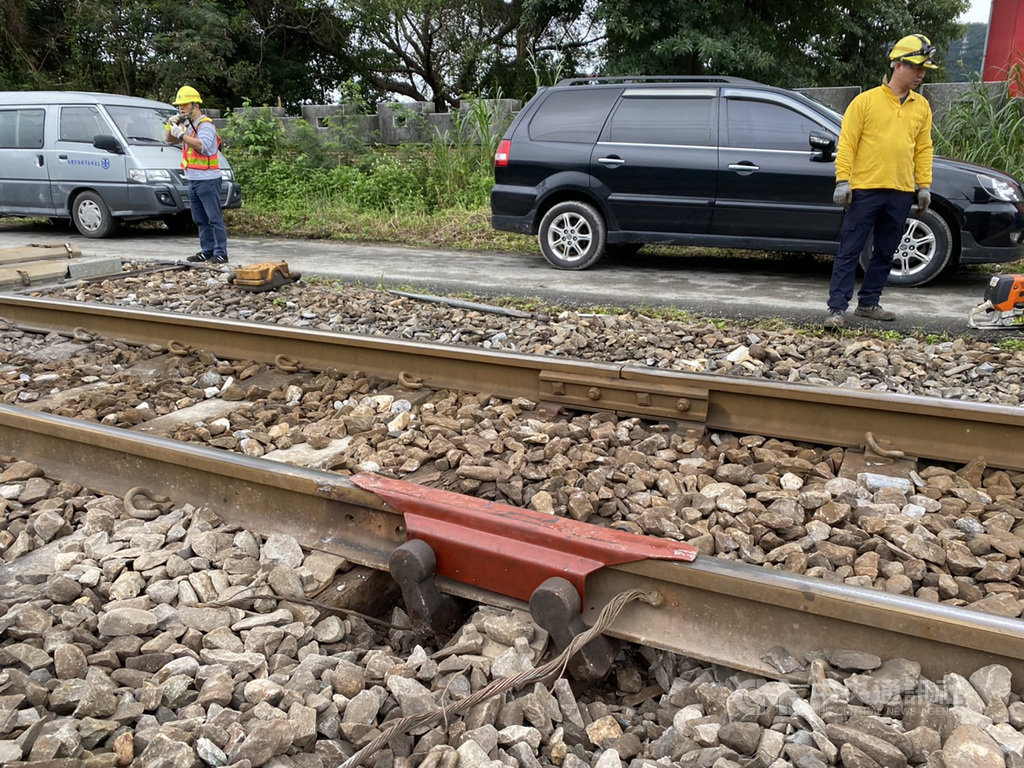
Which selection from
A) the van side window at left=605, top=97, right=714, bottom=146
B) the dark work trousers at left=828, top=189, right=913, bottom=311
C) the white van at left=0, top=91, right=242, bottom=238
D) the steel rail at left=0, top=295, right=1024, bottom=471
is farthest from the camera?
the white van at left=0, top=91, right=242, bottom=238

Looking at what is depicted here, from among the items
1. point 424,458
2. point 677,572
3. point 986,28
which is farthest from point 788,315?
point 986,28

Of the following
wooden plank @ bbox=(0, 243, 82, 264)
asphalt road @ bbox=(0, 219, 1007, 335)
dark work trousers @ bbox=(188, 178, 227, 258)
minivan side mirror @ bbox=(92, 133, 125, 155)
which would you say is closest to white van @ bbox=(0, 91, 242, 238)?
minivan side mirror @ bbox=(92, 133, 125, 155)

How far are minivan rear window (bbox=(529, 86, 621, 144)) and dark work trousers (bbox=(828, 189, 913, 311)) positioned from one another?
11.1ft

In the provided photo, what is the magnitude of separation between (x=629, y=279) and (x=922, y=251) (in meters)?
2.76

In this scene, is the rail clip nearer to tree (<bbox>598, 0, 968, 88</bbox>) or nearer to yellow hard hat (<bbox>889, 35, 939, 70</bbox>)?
yellow hard hat (<bbox>889, 35, 939, 70</bbox>)

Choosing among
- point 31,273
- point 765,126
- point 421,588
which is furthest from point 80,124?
point 421,588

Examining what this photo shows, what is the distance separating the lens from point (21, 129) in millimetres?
13047

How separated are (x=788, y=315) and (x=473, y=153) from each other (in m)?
8.44

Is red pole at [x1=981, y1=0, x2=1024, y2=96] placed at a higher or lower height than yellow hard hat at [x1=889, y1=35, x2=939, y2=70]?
higher

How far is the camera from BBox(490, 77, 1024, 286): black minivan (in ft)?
25.1

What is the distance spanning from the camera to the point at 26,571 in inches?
118

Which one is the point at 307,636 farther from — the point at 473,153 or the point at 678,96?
the point at 473,153

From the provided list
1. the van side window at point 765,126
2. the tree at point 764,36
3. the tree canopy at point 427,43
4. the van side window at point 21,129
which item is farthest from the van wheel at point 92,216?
the tree at point 764,36

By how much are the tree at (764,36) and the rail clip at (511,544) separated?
14973mm
